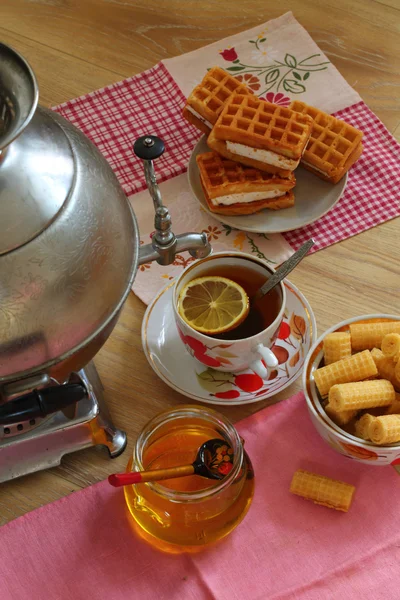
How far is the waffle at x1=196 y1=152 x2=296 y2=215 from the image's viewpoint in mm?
1051

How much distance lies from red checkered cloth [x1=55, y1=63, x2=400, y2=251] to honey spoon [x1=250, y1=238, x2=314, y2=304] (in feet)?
0.62

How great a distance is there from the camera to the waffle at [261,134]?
3.43 feet

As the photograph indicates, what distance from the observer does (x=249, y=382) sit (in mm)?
932

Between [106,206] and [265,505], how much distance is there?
0.40 metres

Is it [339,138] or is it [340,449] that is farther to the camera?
[339,138]

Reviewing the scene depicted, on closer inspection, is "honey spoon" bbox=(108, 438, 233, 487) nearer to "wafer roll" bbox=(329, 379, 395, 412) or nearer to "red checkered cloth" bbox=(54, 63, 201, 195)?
"wafer roll" bbox=(329, 379, 395, 412)

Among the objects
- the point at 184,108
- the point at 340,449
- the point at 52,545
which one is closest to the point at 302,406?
the point at 340,449

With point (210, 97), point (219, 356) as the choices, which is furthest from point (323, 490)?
point (210, 97)

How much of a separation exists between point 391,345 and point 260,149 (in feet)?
1.23

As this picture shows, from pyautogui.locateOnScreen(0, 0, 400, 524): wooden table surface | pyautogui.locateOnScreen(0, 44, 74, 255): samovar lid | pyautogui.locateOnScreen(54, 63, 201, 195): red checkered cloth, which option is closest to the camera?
pyautogui.locateOnScreen(0, 44, 74, 255): samovar lid

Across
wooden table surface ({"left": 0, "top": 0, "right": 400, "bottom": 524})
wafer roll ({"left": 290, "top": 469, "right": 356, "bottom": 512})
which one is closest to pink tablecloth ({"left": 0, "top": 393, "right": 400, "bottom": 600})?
wafer roll ({"left": 290, "top": 469, "right": 356, "bottom": 512})

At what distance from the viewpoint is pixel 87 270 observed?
2.11 feet

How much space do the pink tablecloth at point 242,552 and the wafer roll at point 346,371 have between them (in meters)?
0.11

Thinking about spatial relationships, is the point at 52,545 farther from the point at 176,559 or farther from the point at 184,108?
the point at 184,108
